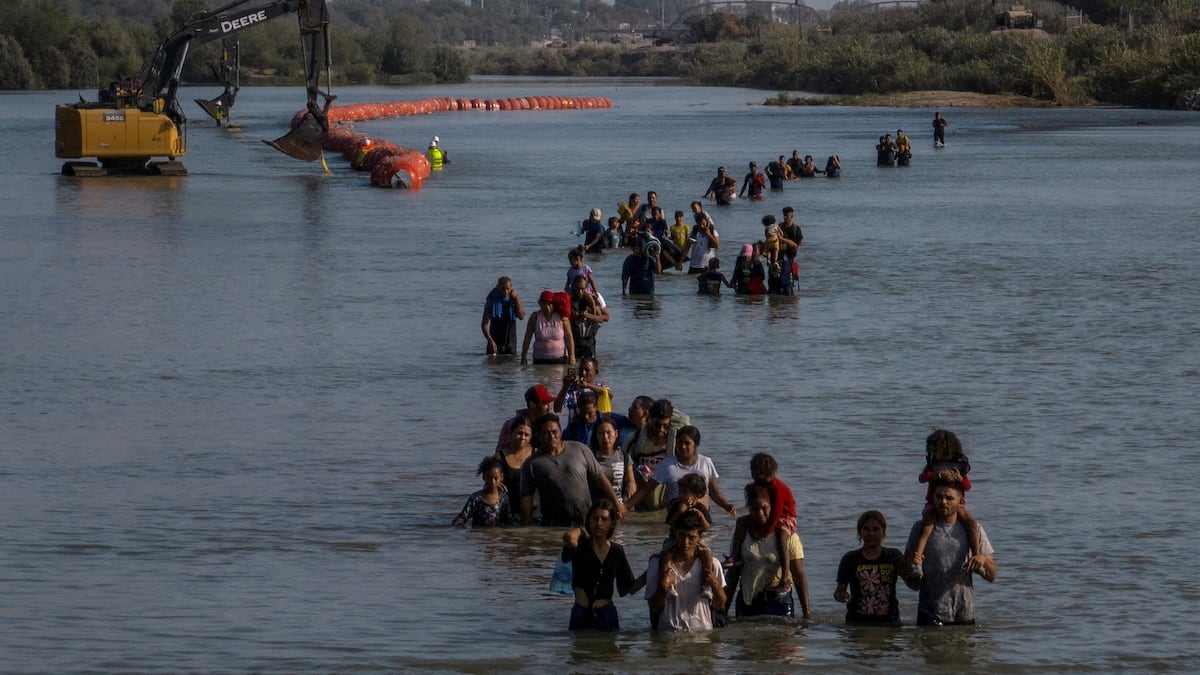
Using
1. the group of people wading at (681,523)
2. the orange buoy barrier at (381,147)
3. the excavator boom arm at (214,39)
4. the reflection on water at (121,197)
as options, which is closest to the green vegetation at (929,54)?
the orange buoy barrier at (381,147)

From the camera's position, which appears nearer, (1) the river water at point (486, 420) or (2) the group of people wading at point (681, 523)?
(2) the group of people wading at point (681, 523)

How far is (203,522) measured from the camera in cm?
1459

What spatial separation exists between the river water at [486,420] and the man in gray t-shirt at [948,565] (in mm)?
267

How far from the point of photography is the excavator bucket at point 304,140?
53.7 metres

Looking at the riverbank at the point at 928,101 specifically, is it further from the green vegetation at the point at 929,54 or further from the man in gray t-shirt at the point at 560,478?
the man in gray t-shirt at the point at 560,478

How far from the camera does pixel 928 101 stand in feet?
390

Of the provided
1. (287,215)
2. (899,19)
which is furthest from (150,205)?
(899,19)

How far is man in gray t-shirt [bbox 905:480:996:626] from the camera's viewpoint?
10.4 metres

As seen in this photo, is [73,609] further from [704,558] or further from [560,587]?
[704,558]

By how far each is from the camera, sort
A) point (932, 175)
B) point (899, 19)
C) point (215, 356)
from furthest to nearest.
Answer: point (899, 19), point (932, 175), point (215, 356)

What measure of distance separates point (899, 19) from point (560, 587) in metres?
188

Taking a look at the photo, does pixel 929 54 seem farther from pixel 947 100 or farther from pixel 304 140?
pixel 304 140

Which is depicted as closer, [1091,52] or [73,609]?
[73,609]

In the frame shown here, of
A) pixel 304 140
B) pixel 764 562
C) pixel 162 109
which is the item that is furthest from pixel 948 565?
pixel 162 109
